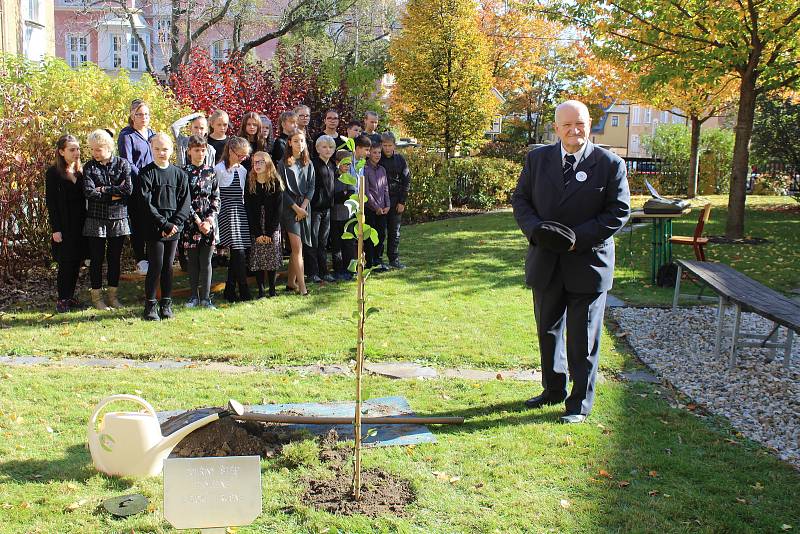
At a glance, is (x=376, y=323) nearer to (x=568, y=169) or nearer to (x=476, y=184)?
(x=568, y=169)

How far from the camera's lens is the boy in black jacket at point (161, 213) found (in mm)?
7906

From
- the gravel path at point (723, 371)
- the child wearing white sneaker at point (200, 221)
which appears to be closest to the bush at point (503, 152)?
the gravel path at point (723, 371)

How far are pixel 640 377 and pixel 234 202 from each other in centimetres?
473

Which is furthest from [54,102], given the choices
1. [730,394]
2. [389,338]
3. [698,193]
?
[698,193]

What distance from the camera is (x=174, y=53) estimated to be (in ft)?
85.5

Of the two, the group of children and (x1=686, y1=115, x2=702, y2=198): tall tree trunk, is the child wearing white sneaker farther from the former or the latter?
(x1=686, y1=115, x2=702, y2=198): tall tree trunk

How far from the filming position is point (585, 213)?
5.25 metres

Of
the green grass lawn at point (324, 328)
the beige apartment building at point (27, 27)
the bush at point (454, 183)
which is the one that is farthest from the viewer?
the beige apartment building at point (27, 27)

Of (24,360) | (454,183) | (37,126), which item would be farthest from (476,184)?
(24,360)

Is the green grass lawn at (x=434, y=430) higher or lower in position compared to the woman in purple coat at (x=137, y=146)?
lower

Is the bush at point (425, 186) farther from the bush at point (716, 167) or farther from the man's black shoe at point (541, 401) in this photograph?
the man's black shoe at point (541, 401)

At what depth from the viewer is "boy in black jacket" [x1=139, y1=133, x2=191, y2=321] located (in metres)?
7.91

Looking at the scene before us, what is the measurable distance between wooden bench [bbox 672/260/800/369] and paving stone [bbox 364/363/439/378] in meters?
2.61

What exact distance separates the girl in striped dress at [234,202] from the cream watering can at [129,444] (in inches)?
178
